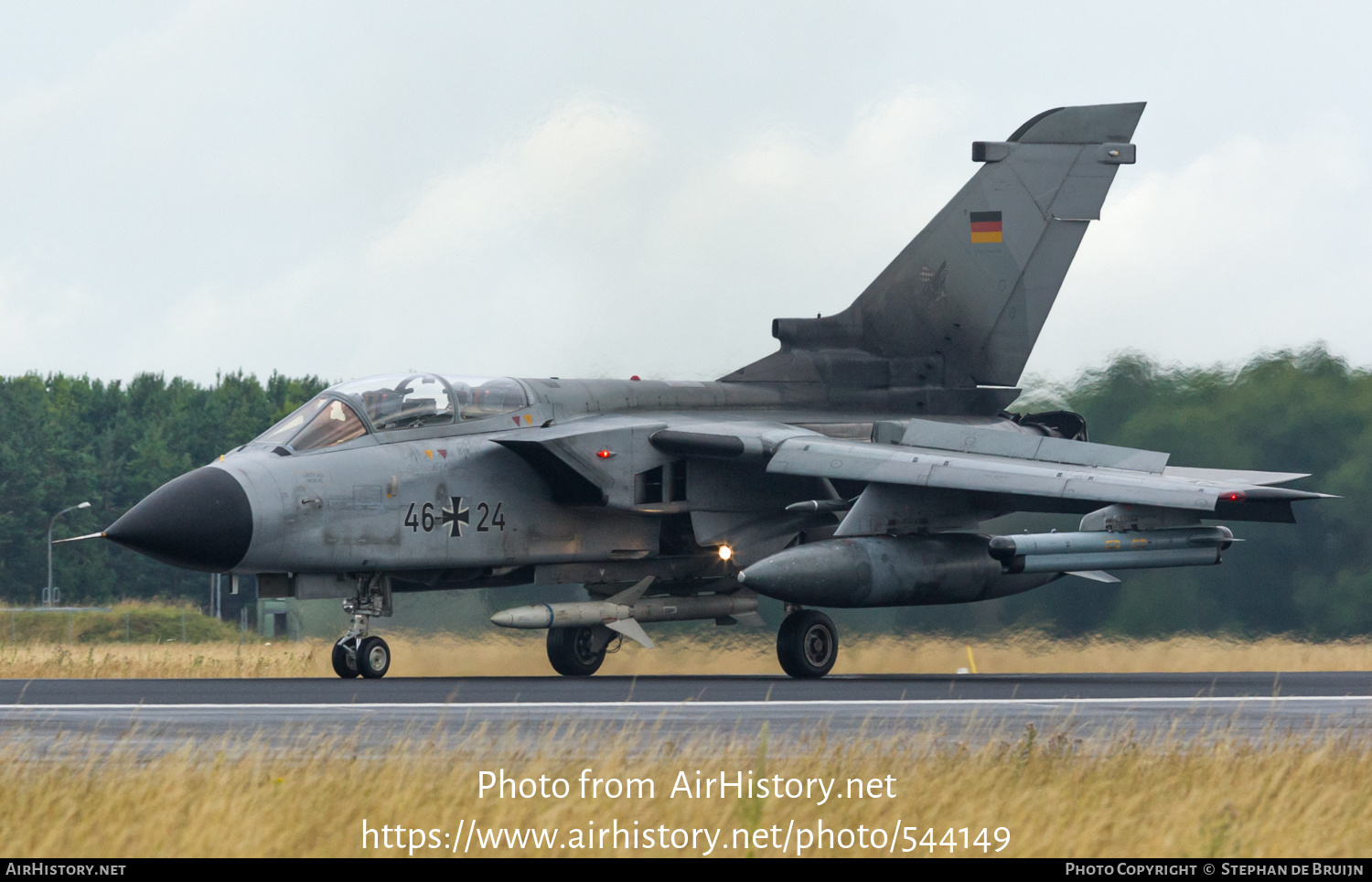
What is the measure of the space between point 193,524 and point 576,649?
4567mm

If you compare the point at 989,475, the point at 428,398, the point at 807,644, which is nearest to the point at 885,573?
the point at 989,475

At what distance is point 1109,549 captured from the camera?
51.5ft

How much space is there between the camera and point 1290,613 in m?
21.3

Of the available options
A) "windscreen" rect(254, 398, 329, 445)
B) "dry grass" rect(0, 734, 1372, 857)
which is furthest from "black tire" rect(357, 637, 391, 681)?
"dry grass" rect(0, 734, 1372, 857)

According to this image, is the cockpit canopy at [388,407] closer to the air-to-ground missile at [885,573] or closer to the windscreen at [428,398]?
the windscreen at [428,398]

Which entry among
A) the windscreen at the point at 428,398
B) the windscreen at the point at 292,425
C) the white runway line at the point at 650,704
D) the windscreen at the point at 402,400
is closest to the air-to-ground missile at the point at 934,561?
the white runway line at the point at 650,704

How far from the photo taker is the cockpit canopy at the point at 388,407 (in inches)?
616

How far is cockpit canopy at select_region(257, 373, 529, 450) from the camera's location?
616 inches

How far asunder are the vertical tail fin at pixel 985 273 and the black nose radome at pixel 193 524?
22.5 feet

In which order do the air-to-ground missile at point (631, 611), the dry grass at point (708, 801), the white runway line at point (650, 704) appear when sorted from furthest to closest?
the air-to-ground missile at point (631, 611)
the white runway line at point (650, 704)
the dry grass at point (708, 801)

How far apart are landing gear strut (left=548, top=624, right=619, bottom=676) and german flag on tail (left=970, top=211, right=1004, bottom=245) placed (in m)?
6.19

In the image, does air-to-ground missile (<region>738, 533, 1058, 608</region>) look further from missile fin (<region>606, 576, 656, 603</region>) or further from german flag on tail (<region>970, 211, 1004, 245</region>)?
german flag on tail (<region>970, 211, 1004, 245</region>)

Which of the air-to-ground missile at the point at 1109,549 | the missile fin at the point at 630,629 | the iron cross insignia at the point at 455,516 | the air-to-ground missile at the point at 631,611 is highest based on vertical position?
the iron cross insignia at the point at 455,516
